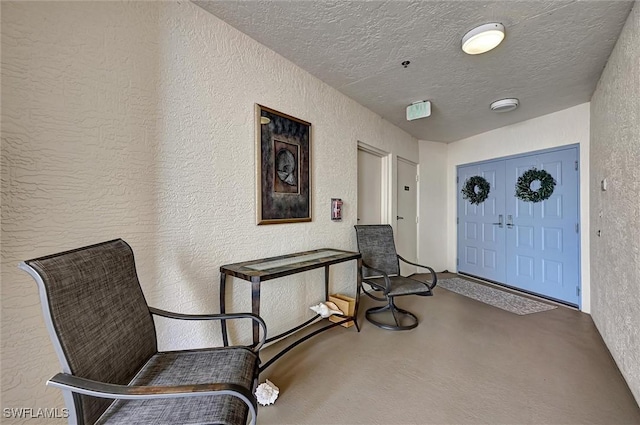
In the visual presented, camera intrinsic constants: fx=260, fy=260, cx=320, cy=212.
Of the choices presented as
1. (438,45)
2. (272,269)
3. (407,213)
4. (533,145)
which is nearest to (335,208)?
(272,269)

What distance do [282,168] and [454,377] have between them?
200cm

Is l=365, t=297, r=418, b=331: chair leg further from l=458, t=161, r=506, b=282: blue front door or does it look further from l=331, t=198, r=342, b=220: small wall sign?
l=458, t=161, r=506, b=282: blue front door

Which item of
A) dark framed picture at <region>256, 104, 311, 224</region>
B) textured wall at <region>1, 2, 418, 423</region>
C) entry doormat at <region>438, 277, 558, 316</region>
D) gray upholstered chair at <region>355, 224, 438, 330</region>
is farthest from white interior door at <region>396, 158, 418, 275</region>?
textured wall at <region>1, 2, 418, 423</region>

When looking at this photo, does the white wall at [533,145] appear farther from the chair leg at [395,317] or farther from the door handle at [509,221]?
the chair leg at [395,317]

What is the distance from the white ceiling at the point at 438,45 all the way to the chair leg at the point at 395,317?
218 centimetres

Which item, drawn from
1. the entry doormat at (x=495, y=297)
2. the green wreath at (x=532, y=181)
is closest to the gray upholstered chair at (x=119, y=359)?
the entry doormat at (x=495, y=297)

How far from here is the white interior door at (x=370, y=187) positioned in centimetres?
339

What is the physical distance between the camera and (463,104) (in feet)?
9.95

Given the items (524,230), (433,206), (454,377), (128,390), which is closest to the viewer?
(128,390)

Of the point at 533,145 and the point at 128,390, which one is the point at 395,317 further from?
the point at 533,145

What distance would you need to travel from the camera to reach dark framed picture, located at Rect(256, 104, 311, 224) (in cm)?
206

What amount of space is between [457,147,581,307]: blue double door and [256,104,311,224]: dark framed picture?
317 cm

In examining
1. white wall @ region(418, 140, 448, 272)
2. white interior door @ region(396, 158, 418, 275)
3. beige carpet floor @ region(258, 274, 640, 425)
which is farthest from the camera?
white wall @ region(418, 140, 448, 272)

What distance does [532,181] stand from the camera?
350 centimetres
